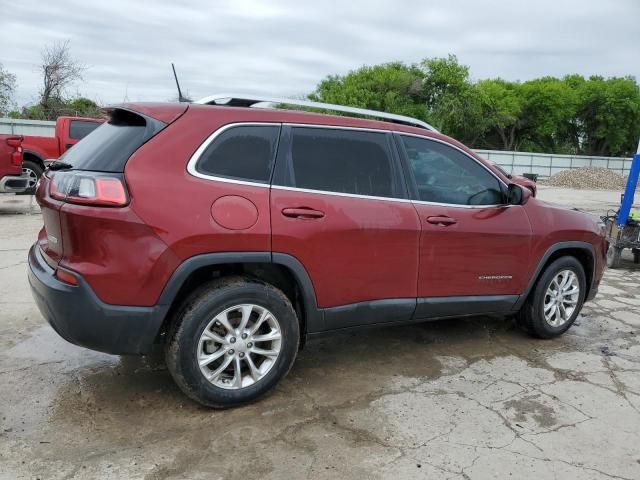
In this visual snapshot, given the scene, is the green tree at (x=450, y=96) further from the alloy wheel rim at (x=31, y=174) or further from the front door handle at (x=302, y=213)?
the front door handle at (x=302, y=213)

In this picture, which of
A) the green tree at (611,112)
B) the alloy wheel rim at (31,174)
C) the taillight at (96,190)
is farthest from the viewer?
the green tree at (611,112)

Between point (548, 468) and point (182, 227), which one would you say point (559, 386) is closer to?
point (548, 468)

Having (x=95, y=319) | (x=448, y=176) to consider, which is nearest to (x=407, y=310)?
(x=448, y=176)

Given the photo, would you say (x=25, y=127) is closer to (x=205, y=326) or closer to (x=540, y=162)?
(x=205, y=326)

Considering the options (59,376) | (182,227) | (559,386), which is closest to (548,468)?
(559,386)

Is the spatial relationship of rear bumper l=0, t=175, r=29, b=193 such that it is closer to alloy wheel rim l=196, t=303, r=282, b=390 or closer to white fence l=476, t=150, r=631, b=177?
alloy wheel rim l=196, t=303, r=282, b=390

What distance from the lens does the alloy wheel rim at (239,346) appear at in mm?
3225

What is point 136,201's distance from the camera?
2951mm

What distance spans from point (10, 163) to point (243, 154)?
884 cm

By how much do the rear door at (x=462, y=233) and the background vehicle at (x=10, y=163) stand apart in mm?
8962

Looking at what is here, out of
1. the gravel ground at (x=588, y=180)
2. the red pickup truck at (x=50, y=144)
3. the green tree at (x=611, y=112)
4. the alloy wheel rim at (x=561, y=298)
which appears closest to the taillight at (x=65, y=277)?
the alloy wheel rim at (x=561, y=298)

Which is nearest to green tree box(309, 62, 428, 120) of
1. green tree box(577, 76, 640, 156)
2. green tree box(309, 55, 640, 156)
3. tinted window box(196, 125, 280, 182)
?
green tree box(309, 55, 640, 156)

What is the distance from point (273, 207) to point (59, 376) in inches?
76.3

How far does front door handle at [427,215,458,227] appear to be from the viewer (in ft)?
12.7
